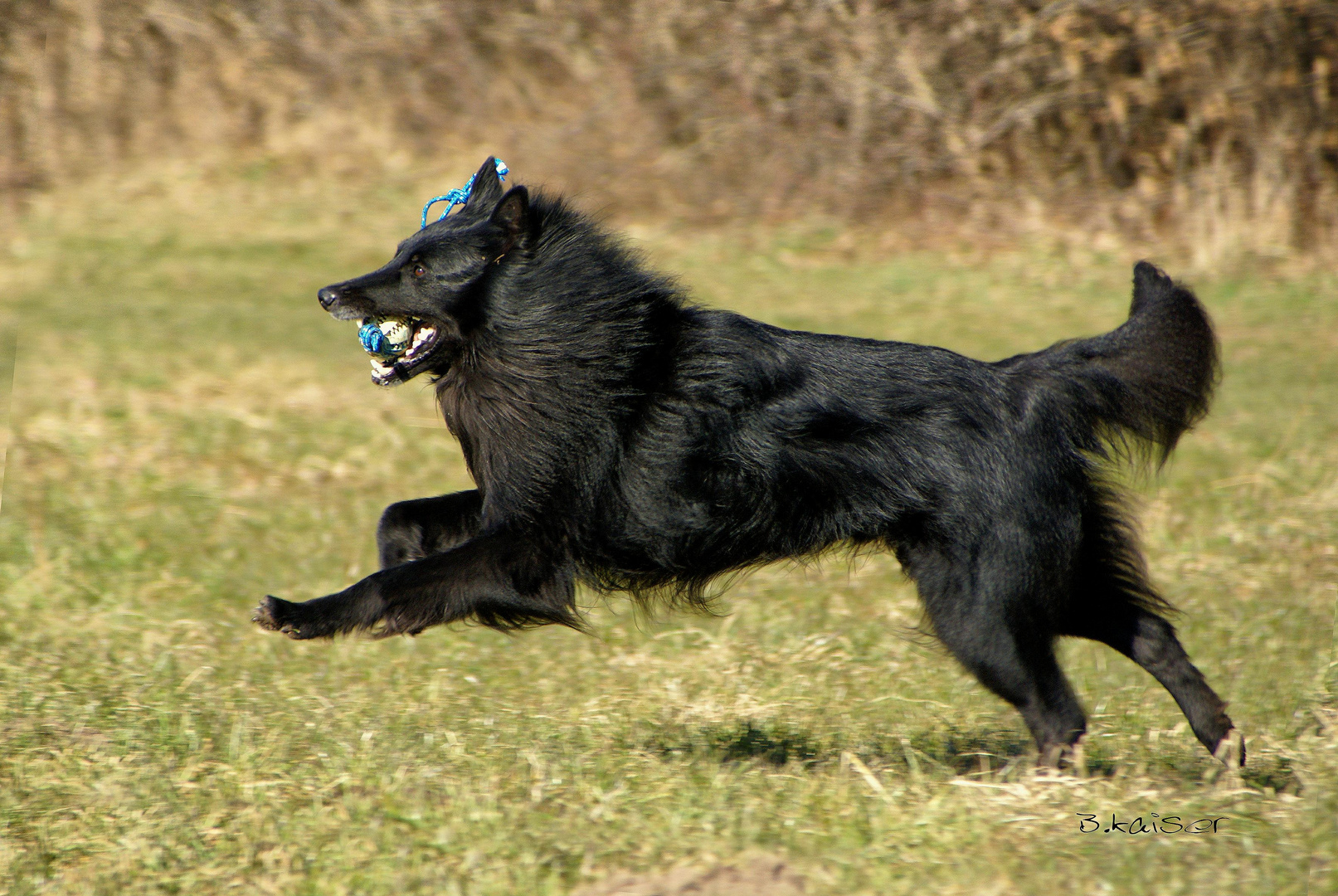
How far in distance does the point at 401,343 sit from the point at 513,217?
49 centimetres

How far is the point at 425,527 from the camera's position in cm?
414

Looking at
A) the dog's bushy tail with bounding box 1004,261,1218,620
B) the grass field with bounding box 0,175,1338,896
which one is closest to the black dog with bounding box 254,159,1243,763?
the dog's bushy tail with bounding box 1004,261,1218,620

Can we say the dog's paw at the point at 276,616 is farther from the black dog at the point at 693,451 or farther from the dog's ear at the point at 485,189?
the dog's ear at the point at 485,189

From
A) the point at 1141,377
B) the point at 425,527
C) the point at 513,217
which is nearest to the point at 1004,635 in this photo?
the point at 1141,377

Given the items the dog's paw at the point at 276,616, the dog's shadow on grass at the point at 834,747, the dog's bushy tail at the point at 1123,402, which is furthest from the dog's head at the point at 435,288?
the dog's bushy tail at the point at 1123,402

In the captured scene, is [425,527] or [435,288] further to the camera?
[425,527]

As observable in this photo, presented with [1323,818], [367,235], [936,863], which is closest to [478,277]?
[936,863]

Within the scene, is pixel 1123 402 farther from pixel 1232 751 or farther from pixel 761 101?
pixel 761 101

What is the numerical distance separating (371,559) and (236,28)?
38.4ft

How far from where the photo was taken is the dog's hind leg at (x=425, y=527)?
4125 millimetres

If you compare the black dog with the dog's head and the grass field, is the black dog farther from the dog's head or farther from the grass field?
the grass field

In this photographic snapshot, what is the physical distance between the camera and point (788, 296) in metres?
12.9

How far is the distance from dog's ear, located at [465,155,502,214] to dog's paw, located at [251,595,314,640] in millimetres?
1330

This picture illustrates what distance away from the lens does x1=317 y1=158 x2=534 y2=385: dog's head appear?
3.93m
